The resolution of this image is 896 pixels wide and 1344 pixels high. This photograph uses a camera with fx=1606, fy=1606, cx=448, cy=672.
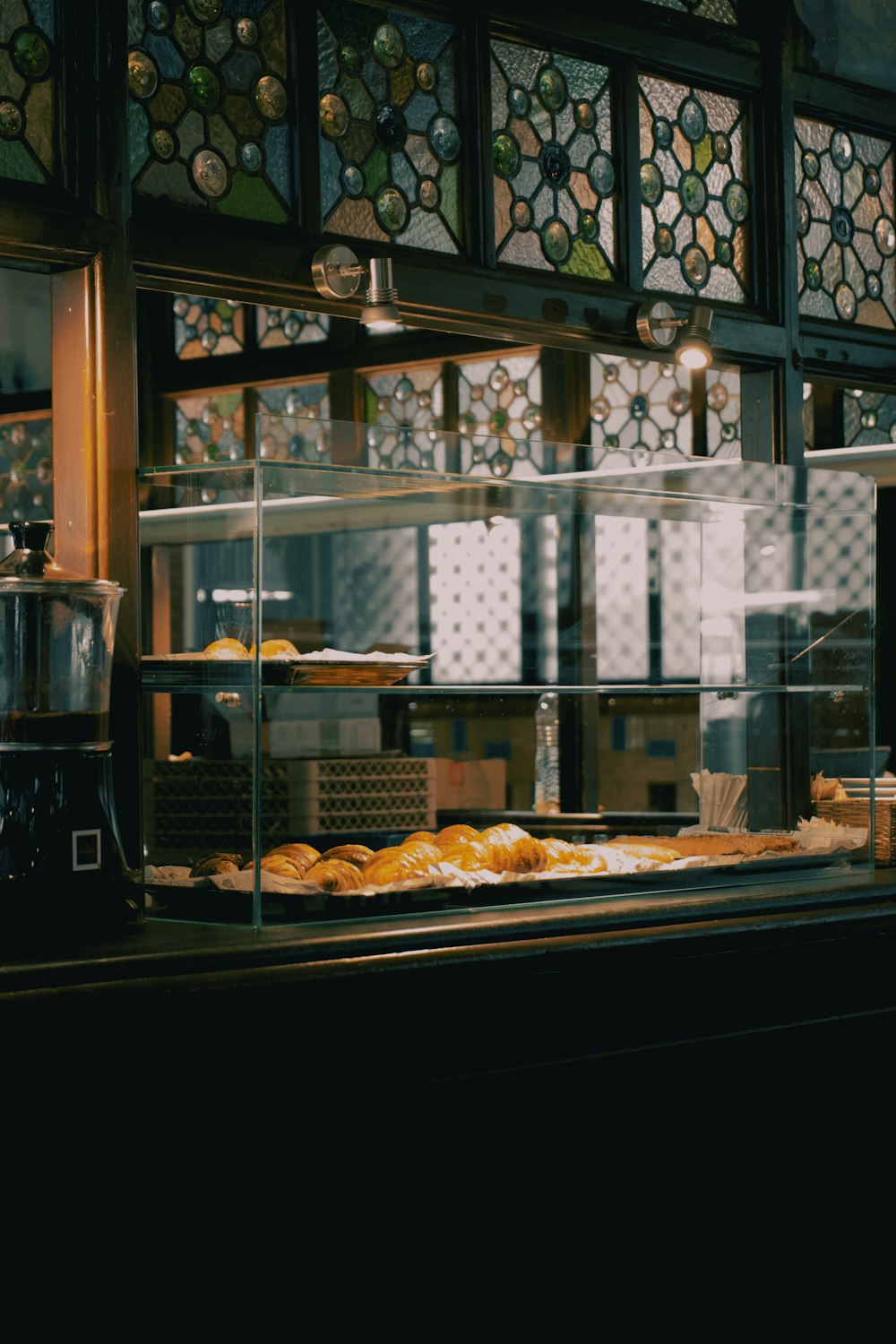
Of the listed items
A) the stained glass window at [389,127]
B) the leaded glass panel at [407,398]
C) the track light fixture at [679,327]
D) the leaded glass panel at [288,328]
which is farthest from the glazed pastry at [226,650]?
the leaded glass panel at [288,328]

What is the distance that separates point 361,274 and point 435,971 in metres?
1.59

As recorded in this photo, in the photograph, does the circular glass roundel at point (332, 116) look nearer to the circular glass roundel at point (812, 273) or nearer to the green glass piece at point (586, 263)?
the green glass piece at point (586, 263)

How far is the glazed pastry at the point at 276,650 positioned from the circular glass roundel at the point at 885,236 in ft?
8.98

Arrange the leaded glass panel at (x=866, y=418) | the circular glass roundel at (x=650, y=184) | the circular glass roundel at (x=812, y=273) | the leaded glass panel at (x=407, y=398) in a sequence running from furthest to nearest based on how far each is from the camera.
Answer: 1. the leaded glass panel at (x=407, y=398)
2. the leaded glass panel at (x=866, y=418)
3. the circular glass roundel at (x=812, y=273)
4. the circular glass roundel at (x=650, y=184)

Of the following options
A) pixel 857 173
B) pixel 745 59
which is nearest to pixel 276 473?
pixel 745 59

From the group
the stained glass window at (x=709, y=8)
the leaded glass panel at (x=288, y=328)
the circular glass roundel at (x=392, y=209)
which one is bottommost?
the circular glass roundel at (x=392, y=209)

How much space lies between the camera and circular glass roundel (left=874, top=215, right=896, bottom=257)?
5047 millimetres

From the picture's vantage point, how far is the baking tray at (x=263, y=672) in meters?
3.05

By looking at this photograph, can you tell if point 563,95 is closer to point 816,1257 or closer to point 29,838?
point 29,838

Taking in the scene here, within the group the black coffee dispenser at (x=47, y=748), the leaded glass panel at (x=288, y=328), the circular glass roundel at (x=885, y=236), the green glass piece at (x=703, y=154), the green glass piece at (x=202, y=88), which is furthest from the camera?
the leaded glass panel at (x=288, y=328)

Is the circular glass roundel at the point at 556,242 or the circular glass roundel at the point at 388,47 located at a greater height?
the circular glass roundel at the point at 388,47

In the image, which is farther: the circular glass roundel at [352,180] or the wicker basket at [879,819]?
the wicker basket at [879,819]

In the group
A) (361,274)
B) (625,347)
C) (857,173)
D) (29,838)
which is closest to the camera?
(29,838)

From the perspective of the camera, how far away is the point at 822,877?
397 centimetres
